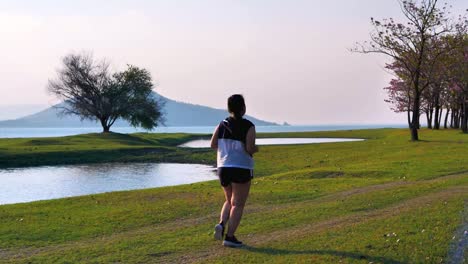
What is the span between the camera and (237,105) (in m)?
10.6

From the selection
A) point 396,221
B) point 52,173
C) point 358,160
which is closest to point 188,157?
point 52,173

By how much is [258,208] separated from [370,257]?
21.5 ft

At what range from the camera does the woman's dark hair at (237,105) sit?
1062 cm

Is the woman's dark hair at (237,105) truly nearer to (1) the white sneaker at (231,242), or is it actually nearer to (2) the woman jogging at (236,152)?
(2) the woman jogging at (236,152)

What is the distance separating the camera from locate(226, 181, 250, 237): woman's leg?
10648mm

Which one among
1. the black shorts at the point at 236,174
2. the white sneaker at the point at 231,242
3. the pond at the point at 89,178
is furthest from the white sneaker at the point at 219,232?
the pond at the point at 89,178

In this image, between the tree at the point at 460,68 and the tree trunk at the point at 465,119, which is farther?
the tree trunk at the point at 465,119

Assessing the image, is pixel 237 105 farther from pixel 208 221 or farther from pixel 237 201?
pixel 208 221

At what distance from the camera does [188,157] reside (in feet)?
163

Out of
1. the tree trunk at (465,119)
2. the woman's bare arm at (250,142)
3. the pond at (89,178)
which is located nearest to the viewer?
the woman's bare arm at (250,142)

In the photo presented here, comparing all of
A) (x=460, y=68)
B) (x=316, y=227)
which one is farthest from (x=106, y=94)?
(x=316, y=227)

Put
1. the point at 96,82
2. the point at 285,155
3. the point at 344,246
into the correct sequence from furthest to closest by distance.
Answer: the point at 96,82
the point at 285,155
the point at 344,246

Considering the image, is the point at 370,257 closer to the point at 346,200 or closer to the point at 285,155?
the point at 346,200

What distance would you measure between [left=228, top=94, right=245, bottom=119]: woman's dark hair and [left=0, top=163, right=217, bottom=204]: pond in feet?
58.1
